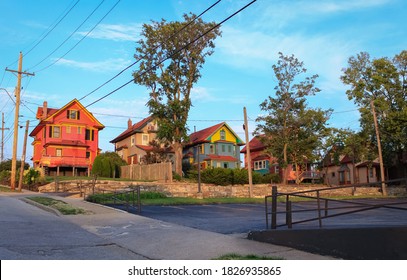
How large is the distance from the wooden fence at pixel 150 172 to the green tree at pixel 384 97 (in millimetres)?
24194

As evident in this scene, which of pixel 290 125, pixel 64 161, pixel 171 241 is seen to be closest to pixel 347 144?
pixel 290 125

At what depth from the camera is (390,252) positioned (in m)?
7.52

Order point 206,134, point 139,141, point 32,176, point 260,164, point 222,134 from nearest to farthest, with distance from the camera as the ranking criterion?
1. point 32,176
2. point 139,141
3. point 206,134
4. point 222,134
5. point 260,164

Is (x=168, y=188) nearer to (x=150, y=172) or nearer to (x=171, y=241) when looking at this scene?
(x=150, y=172)

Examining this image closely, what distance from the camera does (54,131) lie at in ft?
186

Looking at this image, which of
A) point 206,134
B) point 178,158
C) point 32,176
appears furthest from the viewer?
point 206,134

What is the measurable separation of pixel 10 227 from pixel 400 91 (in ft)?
156

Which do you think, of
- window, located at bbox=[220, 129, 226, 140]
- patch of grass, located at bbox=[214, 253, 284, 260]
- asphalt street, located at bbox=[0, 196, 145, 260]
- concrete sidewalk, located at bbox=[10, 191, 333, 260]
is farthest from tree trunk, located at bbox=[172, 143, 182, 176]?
patch of grass, located at bbox=[214, 253, 284, 260]

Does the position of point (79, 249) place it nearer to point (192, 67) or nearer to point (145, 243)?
point (145, 243)

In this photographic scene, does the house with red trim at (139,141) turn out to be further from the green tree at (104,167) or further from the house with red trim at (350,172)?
the house with red trim at (350,172)

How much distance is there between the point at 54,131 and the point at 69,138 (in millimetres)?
2086

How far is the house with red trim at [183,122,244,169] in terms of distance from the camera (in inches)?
2517

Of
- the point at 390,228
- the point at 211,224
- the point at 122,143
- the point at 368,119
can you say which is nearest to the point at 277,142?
the point at 368,119

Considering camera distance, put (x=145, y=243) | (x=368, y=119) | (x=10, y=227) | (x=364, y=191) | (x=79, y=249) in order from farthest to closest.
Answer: (x=368, y=119) < (x=364, y=191) < (x=10, y=227) < (x=145, y=243) < (x=79, y=249)
